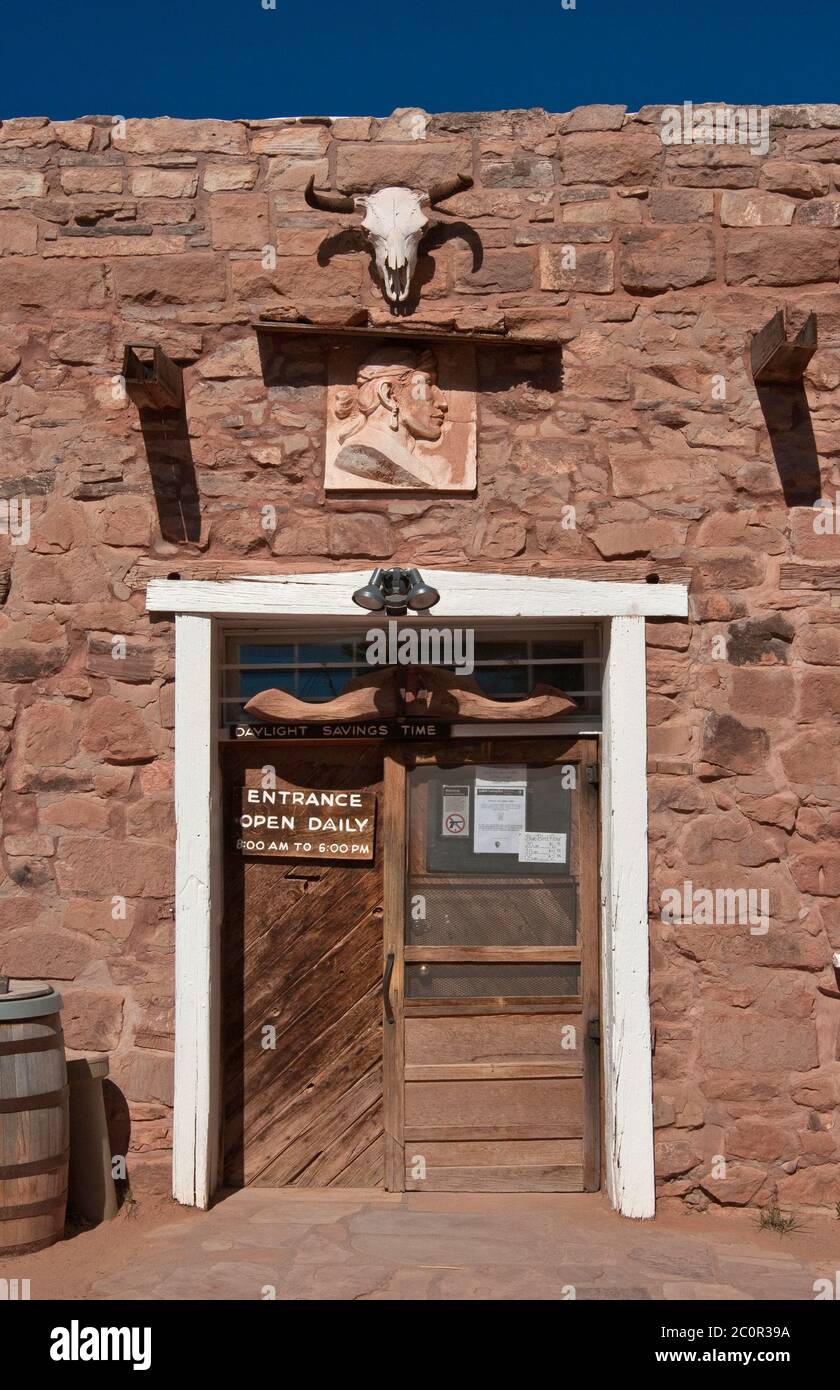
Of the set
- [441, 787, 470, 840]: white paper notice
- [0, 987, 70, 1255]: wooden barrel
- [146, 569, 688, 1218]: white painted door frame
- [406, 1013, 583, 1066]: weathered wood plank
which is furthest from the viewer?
[441, 787, 470, 840]: white paper notice

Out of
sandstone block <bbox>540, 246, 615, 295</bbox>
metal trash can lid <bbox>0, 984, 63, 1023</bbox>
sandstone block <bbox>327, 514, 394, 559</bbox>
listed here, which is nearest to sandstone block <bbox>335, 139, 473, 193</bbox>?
sandstone block <bbox>540, 246, 615, 295</bbox>

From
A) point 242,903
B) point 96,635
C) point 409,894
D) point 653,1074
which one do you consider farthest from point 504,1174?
point 96,635

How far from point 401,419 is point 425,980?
90.8 inches

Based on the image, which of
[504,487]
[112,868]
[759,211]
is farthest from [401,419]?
[112,868]

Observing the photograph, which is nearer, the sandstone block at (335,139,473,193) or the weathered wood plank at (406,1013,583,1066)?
the weathered wood plank at (406,1013,583,1066)

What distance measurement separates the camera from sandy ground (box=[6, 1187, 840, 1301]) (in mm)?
4055

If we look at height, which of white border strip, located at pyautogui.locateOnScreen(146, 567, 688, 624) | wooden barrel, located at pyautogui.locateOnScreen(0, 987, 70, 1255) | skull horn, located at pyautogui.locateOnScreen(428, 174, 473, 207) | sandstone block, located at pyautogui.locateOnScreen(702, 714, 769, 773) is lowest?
wooden barrel, located at pyautogui.locateOnScreen(0, 987, 70, 1255)

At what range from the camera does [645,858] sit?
495 centimetres

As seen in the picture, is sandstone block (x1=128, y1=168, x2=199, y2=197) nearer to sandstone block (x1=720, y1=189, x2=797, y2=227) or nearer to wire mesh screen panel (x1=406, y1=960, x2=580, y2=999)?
sandstone block (x1=720, y1=189, x2=797, y2=227)

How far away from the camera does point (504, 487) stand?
16.8 feet

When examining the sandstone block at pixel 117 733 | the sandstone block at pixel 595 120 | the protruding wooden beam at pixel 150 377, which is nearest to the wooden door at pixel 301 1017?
the sandstone block at pixel 117 733

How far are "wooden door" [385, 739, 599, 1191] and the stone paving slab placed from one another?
7.8 inches

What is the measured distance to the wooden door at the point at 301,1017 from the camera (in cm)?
512

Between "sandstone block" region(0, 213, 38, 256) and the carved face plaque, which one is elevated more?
"sandstone block" region(0, 213, 38, 256)
